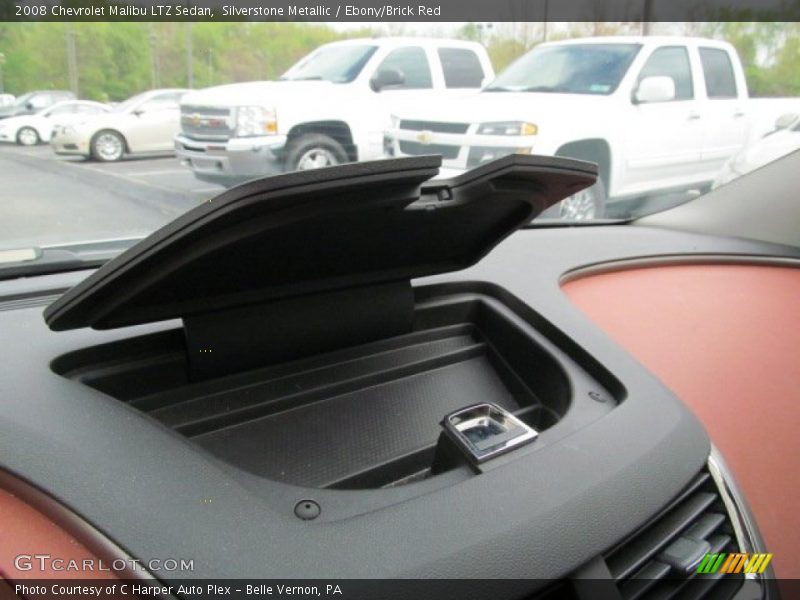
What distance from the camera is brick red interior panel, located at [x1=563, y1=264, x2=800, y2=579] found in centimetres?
178

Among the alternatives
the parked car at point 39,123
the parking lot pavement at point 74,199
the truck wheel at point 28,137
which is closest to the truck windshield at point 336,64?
the parking lot pavement at point 74,199

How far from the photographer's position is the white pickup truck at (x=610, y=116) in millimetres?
4594

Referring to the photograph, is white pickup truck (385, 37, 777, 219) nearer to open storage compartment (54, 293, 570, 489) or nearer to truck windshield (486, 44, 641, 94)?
truck windshield (486, 44, 641, 94)

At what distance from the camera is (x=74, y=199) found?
2.46 meters

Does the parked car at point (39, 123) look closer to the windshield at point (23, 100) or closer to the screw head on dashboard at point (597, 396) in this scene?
the windshield at point (23, 100)

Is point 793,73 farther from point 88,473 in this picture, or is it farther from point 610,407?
point 88,473

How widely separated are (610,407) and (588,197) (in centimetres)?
253

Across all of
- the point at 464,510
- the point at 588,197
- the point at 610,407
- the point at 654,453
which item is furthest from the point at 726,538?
the point at 588,197

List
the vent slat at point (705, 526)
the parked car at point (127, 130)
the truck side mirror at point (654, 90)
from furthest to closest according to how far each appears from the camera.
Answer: the truck side mirror at point (654, 90) → the parked car at point (127, 130) → the vent slat at point (705, 526)

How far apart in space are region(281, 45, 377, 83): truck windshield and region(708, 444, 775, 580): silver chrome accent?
462 cm

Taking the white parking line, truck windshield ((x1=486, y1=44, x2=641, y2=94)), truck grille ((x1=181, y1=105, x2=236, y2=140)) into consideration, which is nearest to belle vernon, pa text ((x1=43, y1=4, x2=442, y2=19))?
the white parking line

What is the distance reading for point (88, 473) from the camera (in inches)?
42.9

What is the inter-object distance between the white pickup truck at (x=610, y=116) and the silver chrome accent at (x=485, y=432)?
2.92m

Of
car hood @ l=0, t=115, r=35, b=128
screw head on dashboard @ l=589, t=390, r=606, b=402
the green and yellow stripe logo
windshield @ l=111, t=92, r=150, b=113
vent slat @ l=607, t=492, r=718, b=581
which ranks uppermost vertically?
windshield @ l=111, t=92, r=150, b=113
